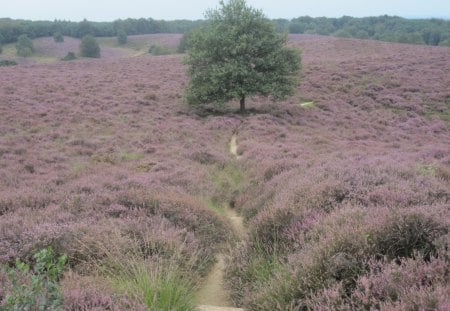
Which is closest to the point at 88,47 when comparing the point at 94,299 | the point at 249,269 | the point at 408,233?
the point at 249,269

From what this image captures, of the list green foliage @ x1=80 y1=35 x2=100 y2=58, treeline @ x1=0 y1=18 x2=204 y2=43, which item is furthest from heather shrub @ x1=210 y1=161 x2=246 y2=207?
treeline @ x1=0 y1=18 x2=204 y2=43

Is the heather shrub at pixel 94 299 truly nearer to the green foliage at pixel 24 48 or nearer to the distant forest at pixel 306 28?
the green foliage at pixel 24 48

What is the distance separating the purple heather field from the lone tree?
1407mm

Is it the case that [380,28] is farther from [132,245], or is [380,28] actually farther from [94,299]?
[94,299]

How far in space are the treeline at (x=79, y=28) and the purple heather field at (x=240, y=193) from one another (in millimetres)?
61004

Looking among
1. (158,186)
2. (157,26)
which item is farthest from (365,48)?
(157,26)

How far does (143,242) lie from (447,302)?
184 inches

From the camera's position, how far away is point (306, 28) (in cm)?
11262

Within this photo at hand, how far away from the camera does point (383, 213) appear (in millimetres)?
5766

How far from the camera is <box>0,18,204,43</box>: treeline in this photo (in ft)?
262

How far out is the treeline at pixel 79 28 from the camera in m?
79.8

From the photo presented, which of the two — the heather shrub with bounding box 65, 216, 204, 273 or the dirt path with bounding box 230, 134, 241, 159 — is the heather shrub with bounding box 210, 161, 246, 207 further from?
the heather shrub with bounding box 65, 216, 204, 273

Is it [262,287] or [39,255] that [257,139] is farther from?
[39,255]

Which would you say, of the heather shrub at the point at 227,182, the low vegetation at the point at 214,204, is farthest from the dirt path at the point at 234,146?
the heather shrub at the point at 227,182
